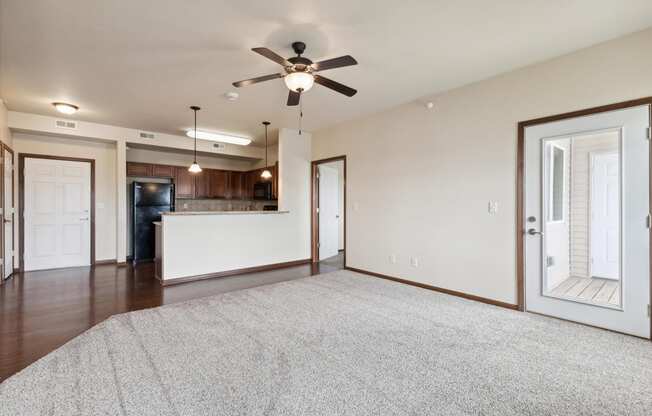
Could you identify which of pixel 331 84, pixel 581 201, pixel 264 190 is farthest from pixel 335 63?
pixel 264 190

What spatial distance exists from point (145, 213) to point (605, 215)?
24.4 feet

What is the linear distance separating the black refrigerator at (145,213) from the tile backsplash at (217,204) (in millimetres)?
613

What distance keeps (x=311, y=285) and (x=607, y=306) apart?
3.26 m

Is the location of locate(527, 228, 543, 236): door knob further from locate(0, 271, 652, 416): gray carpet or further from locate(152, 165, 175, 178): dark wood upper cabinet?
locate(152, 165, 175, 178): dark wood upper cabinet

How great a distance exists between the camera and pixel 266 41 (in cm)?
276

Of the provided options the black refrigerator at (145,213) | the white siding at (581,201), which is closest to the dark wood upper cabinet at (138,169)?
the black refrigerator at (145,213)

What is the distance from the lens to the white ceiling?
7.58 ft

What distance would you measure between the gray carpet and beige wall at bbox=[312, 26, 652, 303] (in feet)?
2.53

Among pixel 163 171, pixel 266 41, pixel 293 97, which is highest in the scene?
pixel 266 41

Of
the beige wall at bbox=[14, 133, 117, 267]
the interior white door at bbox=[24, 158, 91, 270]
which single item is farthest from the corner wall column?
the interior white door at bbox=[24, 158, 91, 270]

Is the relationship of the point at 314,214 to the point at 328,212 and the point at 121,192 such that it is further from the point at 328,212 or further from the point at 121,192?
the point at 121,192

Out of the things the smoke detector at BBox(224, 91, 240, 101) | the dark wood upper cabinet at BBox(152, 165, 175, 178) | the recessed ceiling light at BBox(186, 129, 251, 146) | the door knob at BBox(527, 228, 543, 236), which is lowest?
the door knob at BBox(527, 228, 543, 236)

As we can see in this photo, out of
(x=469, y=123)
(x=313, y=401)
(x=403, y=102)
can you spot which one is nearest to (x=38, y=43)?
(x=313, y=401)

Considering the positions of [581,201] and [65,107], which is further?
[65,107]
